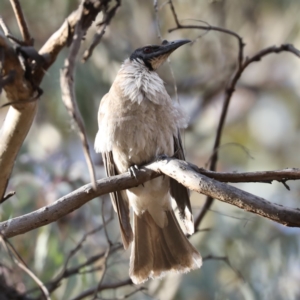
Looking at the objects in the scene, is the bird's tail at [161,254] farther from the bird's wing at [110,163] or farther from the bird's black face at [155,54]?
the bird's black face at [155,54]

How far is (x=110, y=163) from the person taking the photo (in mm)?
3664

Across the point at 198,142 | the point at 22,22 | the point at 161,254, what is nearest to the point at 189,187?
the point at 22,22

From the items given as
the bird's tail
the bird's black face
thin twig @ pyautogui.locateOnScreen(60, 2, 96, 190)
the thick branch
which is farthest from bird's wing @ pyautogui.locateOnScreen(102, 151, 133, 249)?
thin twig @ pyautogui.locateOnScreen(60, 2, 96, 190)

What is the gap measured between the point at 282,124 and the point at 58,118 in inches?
124

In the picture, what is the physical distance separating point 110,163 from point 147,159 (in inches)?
11.2

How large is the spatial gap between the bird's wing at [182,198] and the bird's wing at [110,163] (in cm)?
31

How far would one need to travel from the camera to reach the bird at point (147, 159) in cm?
343

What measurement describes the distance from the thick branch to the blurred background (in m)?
0.98

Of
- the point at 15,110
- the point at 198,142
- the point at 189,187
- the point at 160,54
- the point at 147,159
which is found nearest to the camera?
the point at 189,187

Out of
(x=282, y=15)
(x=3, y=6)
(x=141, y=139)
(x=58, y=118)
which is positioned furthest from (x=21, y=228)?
(x=282, y=15)

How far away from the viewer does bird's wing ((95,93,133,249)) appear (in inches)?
135

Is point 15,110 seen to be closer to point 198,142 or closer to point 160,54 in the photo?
point 160,54

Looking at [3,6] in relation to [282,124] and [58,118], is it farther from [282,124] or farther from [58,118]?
[282,124]

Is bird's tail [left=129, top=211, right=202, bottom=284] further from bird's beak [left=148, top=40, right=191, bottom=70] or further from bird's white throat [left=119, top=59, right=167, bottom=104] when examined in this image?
bird's beak [left=148, top=40, right=191, bottom=70]
